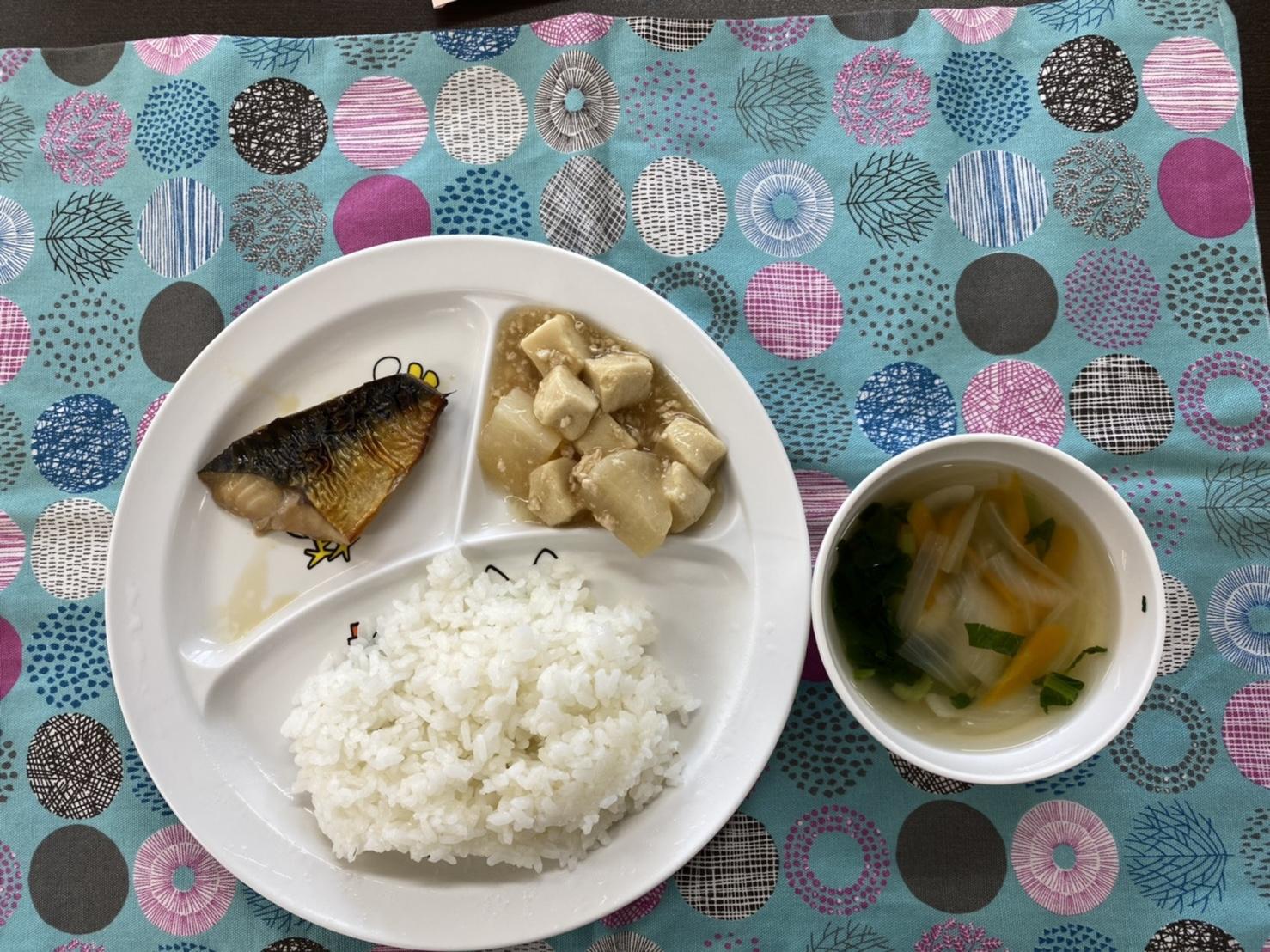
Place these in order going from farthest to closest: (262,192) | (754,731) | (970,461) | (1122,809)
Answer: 1. (262,192)
2. (1122,809)
3. (754,731)
4. (970,461)

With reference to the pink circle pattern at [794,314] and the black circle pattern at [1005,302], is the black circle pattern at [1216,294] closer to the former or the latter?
the black circle pattern at [1005,302]

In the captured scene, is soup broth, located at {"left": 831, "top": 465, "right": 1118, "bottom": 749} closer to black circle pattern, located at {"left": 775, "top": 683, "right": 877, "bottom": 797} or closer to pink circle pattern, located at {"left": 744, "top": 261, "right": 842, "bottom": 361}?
black circle pattern, located at {"left": 775, "top": 683, "right": 877, "bottom": 797}

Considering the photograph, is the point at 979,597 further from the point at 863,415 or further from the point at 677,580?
the point at 677,580

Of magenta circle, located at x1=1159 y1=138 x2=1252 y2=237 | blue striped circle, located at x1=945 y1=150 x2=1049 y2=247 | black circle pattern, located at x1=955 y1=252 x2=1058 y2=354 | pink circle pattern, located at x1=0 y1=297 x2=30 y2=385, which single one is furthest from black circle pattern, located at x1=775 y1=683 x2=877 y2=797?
pink circle pattern, located at x1=0 y1=297 x2=30 y2=385

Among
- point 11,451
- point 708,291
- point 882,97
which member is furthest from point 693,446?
point 11,451

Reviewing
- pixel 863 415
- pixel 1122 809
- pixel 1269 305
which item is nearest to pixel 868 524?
pixel 863 415
